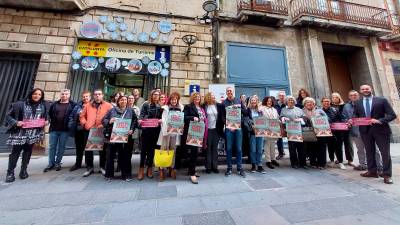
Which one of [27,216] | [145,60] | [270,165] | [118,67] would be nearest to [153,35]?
[145,60]

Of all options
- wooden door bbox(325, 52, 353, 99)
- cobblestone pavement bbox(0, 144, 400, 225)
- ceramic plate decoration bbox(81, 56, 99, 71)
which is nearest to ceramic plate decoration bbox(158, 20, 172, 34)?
ceramic plate decoration bbox(81, 56, 99, 71)

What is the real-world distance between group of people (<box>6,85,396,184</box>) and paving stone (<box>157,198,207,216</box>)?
33.7 inches

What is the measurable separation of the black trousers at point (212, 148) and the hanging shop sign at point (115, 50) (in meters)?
5.39

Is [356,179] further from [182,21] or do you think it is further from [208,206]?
[182,21]

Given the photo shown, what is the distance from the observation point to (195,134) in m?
4.16

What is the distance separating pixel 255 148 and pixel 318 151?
183cm

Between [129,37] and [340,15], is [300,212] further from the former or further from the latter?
[340,15]

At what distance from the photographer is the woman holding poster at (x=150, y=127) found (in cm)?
419

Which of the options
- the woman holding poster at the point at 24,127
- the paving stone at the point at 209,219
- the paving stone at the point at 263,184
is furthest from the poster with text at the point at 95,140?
the paving stone at the point at 263,184

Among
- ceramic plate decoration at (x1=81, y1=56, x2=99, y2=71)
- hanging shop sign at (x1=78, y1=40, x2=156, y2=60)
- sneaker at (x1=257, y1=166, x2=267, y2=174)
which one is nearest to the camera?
sneaker at (x1=257, y1=166, x2=267, y2=174)

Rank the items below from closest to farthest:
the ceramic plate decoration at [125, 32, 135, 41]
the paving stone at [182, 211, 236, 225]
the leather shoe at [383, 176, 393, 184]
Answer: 1. the paving stone at [182, 211, 236, 225]
2. the leather shoe at [383, 176, 393, 184]
3. the ceramic plate decoration at [125, 32, 135, 41]

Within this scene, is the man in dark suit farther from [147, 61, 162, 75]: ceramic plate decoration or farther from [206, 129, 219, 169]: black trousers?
[147, 61, 162, 75]: ceramic plate decoration

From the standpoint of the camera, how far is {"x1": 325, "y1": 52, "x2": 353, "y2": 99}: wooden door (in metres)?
11.3

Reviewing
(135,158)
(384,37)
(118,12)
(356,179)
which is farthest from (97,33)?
(384,37)
